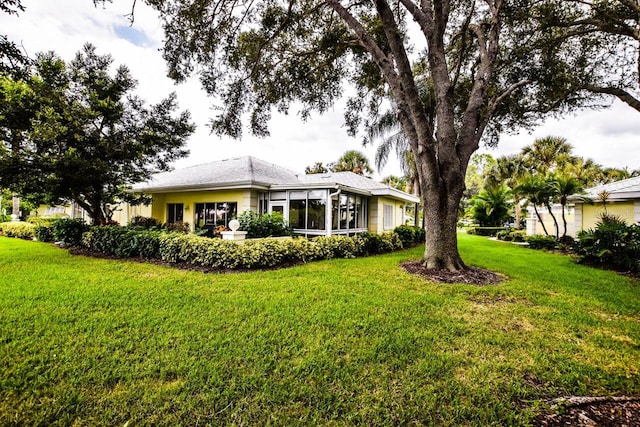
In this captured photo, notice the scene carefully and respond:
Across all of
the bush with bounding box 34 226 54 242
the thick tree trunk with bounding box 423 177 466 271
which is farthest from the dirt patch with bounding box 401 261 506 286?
the bush with bounding box 34 226 54 242

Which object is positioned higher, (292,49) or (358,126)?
(292,49)

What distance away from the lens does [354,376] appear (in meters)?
2.95

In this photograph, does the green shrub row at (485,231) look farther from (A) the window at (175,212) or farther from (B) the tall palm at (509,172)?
(A) the window at (175,212)

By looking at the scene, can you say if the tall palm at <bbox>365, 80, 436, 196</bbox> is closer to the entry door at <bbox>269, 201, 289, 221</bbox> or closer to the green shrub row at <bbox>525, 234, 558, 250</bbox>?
the entry door at <bbox>269, 201, 289, 221</bbox>

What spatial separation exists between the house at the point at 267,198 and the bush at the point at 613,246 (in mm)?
8075

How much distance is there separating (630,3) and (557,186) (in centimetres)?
1047

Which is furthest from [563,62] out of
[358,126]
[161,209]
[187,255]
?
[161,209]

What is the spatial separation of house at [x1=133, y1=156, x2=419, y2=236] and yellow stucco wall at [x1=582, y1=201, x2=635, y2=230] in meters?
A: 9.08

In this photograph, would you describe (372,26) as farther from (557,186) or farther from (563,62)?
(557,186)

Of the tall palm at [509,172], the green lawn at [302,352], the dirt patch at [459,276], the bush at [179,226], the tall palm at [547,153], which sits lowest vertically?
the green lawn at [302,352]

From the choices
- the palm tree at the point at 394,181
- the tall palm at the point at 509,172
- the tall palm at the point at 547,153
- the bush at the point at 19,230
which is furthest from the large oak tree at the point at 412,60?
the palm tree at the point at 394,181

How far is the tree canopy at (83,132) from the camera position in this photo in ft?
33.1

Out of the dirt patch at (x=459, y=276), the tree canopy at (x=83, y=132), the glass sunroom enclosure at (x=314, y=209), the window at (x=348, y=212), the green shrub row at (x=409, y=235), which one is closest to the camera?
the dirt patch at (x=459, y=276)

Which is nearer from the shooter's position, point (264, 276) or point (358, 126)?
point (264, 276)
